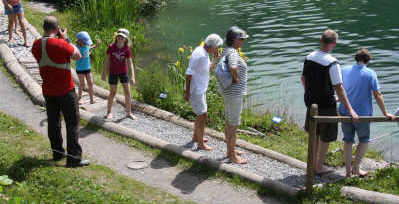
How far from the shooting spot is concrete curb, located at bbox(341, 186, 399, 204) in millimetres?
5953

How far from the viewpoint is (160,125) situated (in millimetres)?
8953

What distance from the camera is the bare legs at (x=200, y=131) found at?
7504 millimetres

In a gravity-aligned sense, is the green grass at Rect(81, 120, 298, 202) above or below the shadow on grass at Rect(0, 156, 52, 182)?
below

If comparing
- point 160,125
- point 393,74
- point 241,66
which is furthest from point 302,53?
point 241,66

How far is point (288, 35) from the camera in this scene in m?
18.6

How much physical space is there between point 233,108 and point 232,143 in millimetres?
569

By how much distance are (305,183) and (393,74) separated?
28.0 feet

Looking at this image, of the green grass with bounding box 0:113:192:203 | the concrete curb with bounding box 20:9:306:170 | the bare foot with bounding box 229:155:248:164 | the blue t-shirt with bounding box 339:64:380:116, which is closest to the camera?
the green grass with bounding box 0:113:192:203

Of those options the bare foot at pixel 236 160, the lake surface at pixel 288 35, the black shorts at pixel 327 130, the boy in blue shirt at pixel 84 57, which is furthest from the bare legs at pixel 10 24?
the black shorts at pixel 327 130

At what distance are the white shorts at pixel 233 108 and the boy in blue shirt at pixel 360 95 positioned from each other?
1400 millimetres

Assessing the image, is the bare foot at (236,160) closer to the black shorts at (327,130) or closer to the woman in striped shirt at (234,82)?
the woman in striped shirt at (234,82)

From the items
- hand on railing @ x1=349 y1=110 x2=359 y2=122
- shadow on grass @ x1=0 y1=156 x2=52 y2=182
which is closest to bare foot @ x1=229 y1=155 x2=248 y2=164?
hand on railing @ x1=349 y1=110 x2=359 y2=122

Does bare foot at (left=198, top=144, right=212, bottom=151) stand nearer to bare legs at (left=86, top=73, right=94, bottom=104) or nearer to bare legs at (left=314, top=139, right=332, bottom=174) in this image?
bare legs at (left=314, top=139, right=332, bottom=174)

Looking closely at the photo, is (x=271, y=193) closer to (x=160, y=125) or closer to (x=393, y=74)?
(x=160, y=125)
